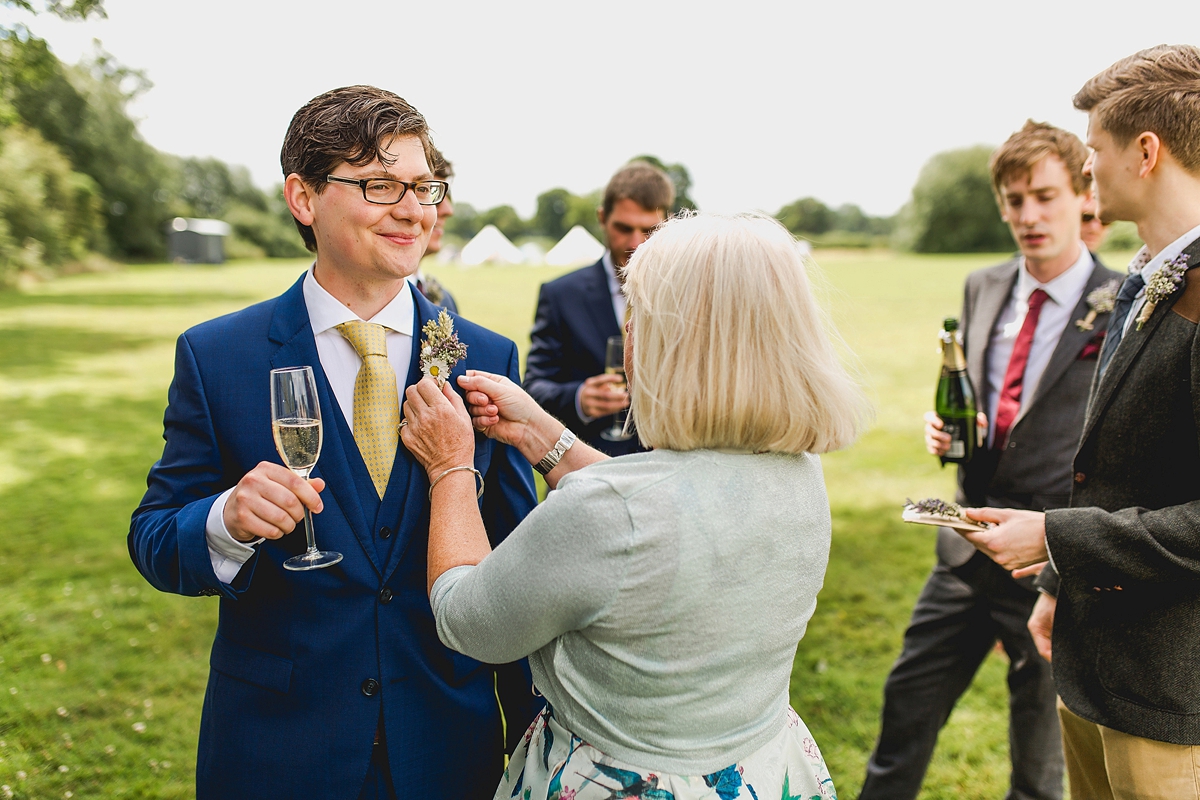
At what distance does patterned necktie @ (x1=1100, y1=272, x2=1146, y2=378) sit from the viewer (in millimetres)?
2758

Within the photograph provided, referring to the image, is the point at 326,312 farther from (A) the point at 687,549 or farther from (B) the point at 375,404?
(A) the point at 687,549

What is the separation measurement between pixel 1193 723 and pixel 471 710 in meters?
2.19

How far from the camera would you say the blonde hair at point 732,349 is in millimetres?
1743

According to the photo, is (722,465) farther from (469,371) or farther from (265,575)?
(265,575)

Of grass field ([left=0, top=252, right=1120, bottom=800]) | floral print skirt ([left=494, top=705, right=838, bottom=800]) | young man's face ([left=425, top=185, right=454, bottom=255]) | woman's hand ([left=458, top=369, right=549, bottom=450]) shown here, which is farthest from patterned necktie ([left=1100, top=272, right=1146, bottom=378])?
young man's face ([left=425, top=185, right=454, bottom=255])

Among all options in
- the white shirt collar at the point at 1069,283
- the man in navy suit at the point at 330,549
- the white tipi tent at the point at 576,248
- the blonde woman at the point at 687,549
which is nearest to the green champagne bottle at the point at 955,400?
the white shirt collar at the point at 1069,283

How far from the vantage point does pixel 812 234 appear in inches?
3588

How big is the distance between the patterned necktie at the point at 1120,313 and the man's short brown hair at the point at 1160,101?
Answer: 39cm

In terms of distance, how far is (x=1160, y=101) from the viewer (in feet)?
8.29

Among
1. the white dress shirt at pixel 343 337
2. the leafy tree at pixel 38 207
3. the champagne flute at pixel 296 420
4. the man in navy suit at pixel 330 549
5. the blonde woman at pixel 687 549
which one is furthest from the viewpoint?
the leafy tree at pixel 38 207

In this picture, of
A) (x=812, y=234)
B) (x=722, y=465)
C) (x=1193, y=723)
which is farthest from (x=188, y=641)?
(x=812, y=234)

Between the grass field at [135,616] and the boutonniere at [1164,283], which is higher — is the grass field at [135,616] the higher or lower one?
the lower one

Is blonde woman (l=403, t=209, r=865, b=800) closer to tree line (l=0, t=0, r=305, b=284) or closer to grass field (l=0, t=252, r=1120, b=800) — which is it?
grass field (l=0, t=252, r=1120, b=800)

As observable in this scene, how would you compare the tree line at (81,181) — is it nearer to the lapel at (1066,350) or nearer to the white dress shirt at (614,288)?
the white dress shirt at (614,288)
